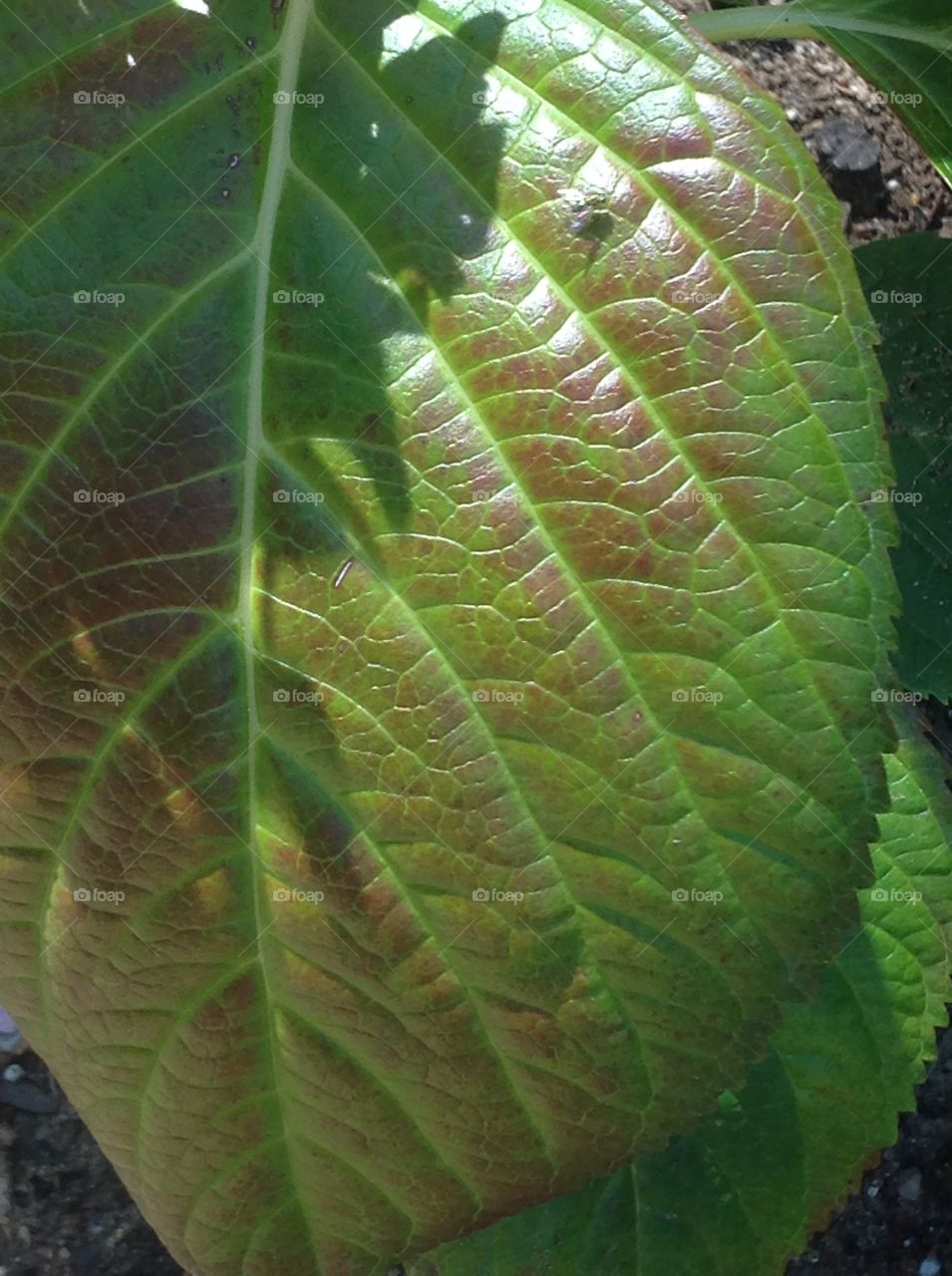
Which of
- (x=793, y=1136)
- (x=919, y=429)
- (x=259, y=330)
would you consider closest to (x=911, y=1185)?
(x=793, y=1136)

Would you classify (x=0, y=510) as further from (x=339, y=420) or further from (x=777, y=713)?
(x=777, y=713)

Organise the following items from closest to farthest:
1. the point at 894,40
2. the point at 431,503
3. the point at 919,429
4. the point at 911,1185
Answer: the point at 431,503, the point at 894,40, the point at 919,429, the point at 911,1185

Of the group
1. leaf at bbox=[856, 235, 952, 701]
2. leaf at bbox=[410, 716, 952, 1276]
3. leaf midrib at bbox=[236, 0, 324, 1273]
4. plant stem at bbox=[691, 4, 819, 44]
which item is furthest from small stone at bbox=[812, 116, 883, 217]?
leaf midrib at bbox=[236, 0, 324, 1273]

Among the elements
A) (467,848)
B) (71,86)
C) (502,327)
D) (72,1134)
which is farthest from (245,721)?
(72,1134)

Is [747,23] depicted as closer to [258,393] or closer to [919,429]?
[919,429]

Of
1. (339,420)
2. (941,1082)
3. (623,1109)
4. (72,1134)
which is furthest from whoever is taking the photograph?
(941,1082)

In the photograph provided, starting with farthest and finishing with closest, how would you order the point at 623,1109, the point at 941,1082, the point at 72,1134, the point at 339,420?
the point at 941,1082 < the point at 72,1134 < the point at 623,1109 < the point at 339,420
